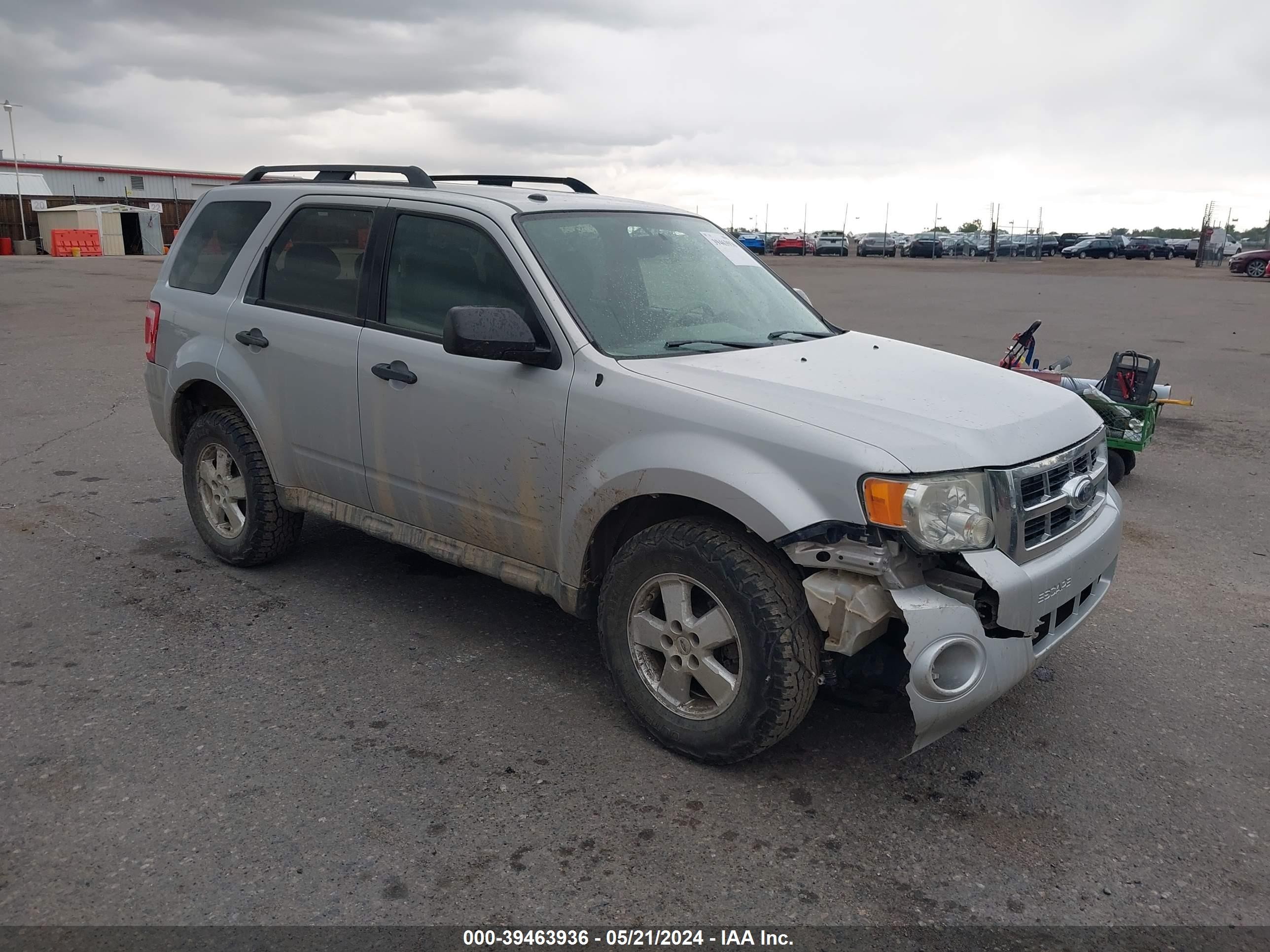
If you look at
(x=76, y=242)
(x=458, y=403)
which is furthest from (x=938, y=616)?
(x=76, y=242)

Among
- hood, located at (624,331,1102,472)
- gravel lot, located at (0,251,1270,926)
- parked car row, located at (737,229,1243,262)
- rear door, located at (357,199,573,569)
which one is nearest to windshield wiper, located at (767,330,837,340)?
hood, located at (624,331,1102,472)

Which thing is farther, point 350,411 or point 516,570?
point 350,411

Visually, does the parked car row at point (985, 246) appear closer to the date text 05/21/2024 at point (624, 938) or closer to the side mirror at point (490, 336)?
the side mirror at point (490, 336)

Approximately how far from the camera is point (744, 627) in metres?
3.24

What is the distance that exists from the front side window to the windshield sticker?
155 centimetres

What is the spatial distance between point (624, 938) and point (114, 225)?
171 ft

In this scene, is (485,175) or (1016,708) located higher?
(485,175)

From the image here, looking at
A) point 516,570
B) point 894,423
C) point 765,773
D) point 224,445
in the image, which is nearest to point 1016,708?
point 765,773

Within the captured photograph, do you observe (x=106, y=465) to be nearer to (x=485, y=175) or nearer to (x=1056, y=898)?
(x=485, y=175)

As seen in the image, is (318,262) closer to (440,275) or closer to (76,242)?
(440,275)

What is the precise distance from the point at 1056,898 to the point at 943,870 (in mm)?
302

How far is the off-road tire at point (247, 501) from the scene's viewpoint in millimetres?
4980

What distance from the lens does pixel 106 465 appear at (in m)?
7.42

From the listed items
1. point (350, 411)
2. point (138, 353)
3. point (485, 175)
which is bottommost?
point (138, 353)
